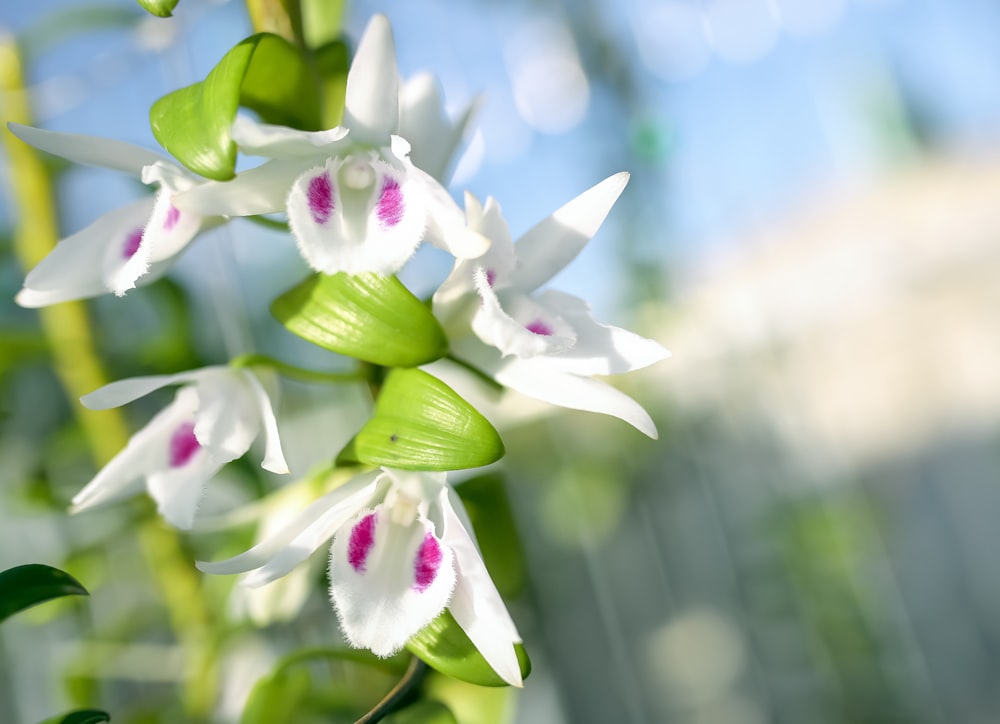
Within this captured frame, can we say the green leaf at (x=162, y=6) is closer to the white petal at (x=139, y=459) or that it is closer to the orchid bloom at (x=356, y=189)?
the orchid bloom at (x=356, y=189)

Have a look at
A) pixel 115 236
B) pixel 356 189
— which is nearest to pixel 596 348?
pixel 356 189

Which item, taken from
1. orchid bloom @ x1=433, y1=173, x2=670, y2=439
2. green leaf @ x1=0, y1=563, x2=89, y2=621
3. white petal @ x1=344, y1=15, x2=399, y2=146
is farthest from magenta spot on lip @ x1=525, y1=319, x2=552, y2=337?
green leaf @ x1=0, y1=563, x2=89, y2=621

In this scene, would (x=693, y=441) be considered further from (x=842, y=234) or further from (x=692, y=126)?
(x=842, y=234)

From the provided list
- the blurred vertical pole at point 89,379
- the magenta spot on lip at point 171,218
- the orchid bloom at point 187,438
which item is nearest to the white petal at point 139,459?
the orchid bloom at point 187,438

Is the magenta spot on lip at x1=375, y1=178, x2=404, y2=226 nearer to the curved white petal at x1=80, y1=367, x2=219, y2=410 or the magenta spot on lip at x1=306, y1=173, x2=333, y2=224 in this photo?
the magenta spot on lip at x1=306, y1=173, x2=333, y2=224

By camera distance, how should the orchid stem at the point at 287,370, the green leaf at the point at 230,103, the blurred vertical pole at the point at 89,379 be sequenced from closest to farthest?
1. the green leaf at the point at 230,103
2. the orchid stem at the point at 287,370
3. the blurred vertical pole at the point at 89,379

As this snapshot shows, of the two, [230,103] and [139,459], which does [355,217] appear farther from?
[139,459]
